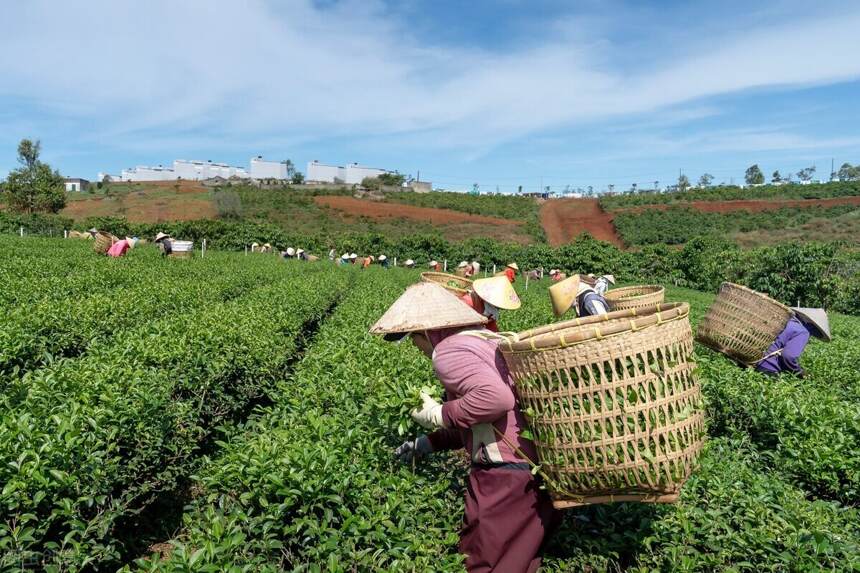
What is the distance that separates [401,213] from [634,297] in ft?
175

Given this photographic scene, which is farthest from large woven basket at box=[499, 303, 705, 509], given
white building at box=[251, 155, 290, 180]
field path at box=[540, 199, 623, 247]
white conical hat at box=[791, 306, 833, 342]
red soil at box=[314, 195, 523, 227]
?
white building at box=[251, 155, 290, 180]

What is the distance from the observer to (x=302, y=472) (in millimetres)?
2512

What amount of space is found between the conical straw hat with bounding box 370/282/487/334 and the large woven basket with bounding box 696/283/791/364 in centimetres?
443

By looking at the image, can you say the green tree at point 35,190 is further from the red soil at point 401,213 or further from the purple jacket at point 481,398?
the purple jacket at point 481,398

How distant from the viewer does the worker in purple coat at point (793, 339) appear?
19.8ft

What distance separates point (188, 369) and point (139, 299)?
4.44 m

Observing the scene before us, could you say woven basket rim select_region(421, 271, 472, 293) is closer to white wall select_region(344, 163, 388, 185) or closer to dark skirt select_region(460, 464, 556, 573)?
dark skirt select_region(460, 464, 556, 573)

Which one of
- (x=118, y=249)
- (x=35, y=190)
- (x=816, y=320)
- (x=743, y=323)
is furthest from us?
(x=35, y=190)

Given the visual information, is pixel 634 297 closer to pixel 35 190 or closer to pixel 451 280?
pixel 451 280

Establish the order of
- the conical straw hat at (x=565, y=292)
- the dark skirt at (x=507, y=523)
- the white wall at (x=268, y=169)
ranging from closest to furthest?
A: the dark skirt at (x=507, y=523)
the conical straw hat at (x=565, y=292)
the white wall at (x=268, y=169)

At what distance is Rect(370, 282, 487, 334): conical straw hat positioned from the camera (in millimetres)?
2766

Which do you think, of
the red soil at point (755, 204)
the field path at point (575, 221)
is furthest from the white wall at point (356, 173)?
the red soil at point (755, 204)

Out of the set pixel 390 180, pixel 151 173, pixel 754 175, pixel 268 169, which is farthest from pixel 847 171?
pixel 151 173

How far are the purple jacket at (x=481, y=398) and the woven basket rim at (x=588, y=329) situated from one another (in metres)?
0.19
